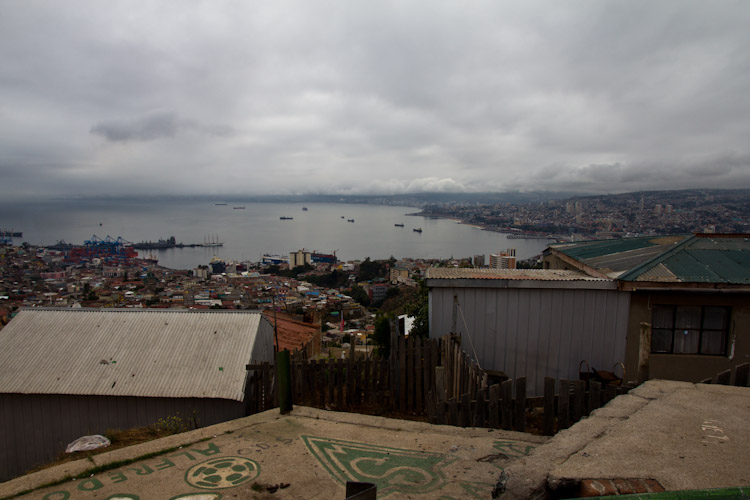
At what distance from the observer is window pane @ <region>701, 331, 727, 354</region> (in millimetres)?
7168

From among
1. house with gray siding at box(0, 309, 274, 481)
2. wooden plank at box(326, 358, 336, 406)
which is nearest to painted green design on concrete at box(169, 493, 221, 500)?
wooden plank at box(326, 358, 336, 406)

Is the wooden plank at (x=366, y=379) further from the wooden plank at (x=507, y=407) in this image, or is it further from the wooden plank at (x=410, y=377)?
the wooden plank at (x=507, y=407)

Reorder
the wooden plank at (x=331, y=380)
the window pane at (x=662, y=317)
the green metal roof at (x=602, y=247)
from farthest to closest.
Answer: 1. the green metal roof at (x=602, y=247)
2. the window pane at (x=662, y=317)
3. the wooden plank at (x=331, y=380)

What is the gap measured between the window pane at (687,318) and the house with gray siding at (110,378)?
7.06m

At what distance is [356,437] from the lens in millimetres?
4621

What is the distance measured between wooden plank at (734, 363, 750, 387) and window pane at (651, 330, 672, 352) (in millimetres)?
2569

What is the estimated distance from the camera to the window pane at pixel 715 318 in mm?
7145

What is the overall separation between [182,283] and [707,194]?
66.4 meters

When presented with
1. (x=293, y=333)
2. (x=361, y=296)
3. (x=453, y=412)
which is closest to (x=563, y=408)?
(x=453, y=412)

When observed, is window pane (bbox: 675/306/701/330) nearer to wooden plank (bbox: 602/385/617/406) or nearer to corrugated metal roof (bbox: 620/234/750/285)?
corrugated metal roof (bbox: 620/234/750/285)

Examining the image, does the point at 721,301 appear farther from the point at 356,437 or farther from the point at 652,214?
the point at 652,214

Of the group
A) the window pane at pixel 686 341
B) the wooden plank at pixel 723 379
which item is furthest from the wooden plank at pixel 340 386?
the window pane at pixel 686 341

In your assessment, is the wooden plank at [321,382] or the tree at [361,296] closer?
the wooden plank at [321,382]

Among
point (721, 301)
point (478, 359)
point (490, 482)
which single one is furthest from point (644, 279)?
point (490, 482)
